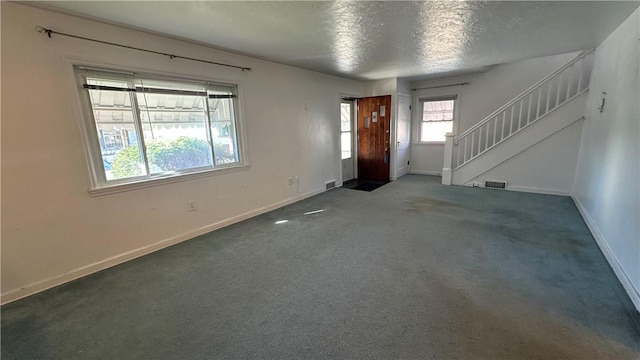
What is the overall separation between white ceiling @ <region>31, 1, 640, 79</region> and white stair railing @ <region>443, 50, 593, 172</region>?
2.89ft

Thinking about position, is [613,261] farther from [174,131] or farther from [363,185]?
[174,131]

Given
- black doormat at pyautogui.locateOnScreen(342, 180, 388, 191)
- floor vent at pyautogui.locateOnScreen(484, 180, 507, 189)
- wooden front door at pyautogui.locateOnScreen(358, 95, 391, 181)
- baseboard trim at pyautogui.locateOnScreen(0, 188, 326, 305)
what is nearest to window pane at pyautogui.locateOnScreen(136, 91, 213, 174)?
baseboard trim at pyautogui.locateOnScreen(0, 188, 326, 305)

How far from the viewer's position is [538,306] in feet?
6.15

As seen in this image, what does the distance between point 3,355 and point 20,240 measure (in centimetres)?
99

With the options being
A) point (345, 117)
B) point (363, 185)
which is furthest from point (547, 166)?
point (345, 117)

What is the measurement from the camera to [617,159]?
252 centimetres

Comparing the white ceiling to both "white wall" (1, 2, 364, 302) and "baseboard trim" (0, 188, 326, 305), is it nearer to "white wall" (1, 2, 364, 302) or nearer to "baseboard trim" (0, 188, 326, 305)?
"white wall" (1, 2, 364, 302)

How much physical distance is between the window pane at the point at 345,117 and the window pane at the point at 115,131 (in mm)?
4035

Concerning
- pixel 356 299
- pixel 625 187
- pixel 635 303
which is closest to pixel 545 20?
pixel 625 187

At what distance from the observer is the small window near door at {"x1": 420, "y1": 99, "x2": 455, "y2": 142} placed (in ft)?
20.7

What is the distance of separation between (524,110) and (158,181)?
21.7 ft

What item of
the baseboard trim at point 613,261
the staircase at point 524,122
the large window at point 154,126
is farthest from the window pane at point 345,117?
the baseboard trim at point 613,261

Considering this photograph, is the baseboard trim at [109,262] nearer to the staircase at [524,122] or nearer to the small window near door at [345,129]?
the small window near door at [345,129]

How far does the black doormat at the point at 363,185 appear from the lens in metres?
5.52
